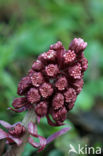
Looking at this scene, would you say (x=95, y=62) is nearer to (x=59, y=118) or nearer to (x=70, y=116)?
(x=70, y=116)

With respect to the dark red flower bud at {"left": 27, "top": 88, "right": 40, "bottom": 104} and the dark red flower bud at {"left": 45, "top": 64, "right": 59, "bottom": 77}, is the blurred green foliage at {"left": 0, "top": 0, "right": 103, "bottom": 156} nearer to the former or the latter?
the dark red flower bud at {"left": 27, "top": 88, "right": 40, "bottom": 104}

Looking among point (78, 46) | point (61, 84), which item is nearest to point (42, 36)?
point (78, 46)

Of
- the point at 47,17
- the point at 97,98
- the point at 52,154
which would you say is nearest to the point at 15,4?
the point at 47,17

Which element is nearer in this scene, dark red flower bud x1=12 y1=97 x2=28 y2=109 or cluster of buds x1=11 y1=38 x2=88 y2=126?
cluster of buds x1=11 y1=38 x2=88 y2=126

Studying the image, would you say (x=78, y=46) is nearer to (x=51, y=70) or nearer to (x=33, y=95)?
(x=51, y=70)

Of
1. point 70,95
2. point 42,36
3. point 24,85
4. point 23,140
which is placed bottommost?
point 23,140

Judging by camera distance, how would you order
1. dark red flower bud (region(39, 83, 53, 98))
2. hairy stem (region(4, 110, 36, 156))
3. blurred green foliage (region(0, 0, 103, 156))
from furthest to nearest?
1. blurred green foliage (region(0, 0, 103, 156))
2. hairy stem (region(4, 110, 36, 156))
3. dark red flower bud (region(39, 83, 53, 98))

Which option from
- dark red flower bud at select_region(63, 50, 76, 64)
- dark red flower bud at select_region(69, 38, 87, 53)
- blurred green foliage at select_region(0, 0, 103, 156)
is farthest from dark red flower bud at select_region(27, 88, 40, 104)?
blurred green foliage at select_region(0, 0, 103, 156)
